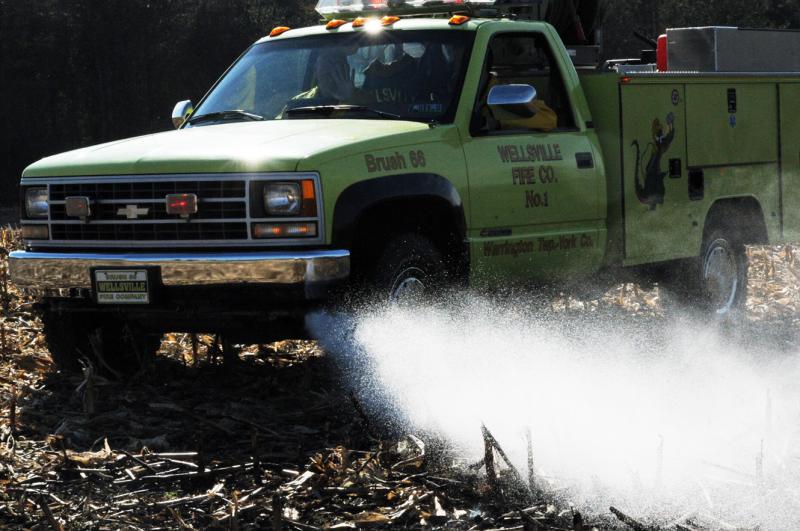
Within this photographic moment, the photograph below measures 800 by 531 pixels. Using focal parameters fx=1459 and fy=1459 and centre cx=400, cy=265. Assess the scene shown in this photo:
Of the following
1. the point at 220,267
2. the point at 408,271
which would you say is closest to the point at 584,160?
the point at 408,271

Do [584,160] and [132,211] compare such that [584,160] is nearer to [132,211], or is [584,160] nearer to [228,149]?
[228,149]

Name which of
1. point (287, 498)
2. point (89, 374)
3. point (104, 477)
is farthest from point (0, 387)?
point (287, 498)

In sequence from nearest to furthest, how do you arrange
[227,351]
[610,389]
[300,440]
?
[300,440], [610,389], [227,351]

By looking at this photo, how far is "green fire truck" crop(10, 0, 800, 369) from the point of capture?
6.86m

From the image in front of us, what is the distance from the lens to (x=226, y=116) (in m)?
8.31

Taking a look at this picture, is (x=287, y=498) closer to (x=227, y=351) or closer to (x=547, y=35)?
(x=227, y=351)

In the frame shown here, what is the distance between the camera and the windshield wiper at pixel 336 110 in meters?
7.79

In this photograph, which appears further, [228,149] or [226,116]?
[226,116]

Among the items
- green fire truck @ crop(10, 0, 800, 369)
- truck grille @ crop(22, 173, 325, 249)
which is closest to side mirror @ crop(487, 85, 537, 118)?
green fire truck @ crop(10, 0, 800, 369)

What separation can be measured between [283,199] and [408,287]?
869 mm

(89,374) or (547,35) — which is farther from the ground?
(547,35)

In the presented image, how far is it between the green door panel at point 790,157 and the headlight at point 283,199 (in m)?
4.73

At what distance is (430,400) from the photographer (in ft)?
22.9

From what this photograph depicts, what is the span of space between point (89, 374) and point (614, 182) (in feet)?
11.5
